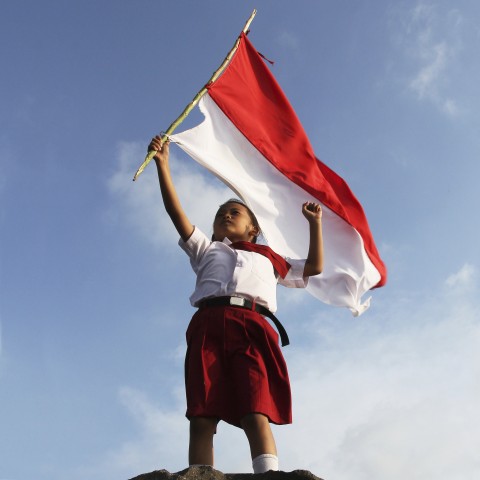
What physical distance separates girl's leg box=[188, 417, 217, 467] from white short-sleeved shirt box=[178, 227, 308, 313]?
2.70 ft

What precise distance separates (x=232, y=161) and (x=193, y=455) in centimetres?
294

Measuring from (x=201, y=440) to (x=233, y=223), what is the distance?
1720mm

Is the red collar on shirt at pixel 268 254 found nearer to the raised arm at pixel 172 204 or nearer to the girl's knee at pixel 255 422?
the raised arm at pixel 172 204

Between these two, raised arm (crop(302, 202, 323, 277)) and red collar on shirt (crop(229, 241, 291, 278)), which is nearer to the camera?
red collar on shirt (crop(229, 241, 291, 278))

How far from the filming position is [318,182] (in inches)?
249

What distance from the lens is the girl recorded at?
150 inches

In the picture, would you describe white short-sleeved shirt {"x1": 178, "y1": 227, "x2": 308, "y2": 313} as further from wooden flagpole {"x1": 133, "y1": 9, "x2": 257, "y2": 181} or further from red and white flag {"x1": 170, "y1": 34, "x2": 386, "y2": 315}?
red and white flag {"x1": 170, "y1": 34, "x2": 386, "y2": 315}

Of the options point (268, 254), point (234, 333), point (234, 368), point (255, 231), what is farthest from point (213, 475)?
point (255, 231)

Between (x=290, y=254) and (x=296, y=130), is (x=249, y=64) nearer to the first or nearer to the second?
(x=296, y=130)

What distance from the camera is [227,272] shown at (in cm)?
439

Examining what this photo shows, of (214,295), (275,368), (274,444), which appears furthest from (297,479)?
(214,295)

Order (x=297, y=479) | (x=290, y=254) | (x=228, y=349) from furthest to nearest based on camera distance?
(x=290, y=254), (x=228, y=349), (x=297, y=479)

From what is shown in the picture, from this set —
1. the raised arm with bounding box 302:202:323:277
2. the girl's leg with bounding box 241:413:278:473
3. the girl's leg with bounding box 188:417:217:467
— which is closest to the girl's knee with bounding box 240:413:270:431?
the girl's leg with bounding box 241:413:278:473

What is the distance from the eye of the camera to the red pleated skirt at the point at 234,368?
3.87 m
